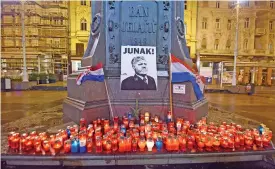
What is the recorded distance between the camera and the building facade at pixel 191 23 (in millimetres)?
28609

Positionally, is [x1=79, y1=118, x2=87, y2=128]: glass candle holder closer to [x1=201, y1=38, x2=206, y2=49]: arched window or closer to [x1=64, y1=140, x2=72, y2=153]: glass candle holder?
[x1=64, y1=140, x2=72, y2=153]: glass candle holder

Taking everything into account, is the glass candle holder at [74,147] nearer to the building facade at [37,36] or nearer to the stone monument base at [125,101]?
the stone monument base at [125,101]

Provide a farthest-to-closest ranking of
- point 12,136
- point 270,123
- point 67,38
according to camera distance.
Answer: point 67,38 < point 270,123 < point 12,136

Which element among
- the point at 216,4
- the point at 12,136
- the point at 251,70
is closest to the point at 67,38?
the point at 216,4

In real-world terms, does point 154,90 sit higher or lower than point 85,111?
higher

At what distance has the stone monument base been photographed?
5.10 metres

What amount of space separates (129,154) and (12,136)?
2156 mm

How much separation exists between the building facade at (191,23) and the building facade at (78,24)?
1373 centimetres

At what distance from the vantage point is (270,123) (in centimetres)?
616

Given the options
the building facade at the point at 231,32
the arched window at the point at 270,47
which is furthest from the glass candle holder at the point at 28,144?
the arched window at the point at 270,47

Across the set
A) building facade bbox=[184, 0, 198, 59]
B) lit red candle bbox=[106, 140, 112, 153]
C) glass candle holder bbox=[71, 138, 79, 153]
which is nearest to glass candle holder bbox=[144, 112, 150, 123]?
lit red candle bbox=[106, 140, 112, 153]

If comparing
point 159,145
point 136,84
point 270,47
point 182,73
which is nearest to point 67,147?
point 159,145

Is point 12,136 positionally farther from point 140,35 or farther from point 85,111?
point 140,35

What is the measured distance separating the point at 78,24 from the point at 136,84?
24.9m
